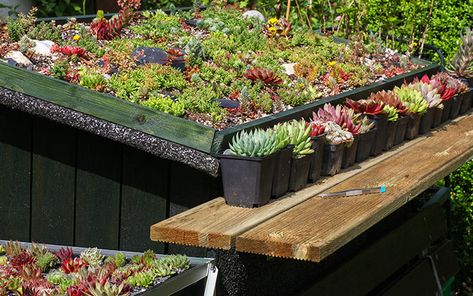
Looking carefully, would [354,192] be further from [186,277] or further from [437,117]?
[437,117]

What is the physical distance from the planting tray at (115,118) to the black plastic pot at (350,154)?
0.49 m

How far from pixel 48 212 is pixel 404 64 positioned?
7.91 ft

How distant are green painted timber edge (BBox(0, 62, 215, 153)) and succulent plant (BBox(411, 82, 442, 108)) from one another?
150cm

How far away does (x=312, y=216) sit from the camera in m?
3.02

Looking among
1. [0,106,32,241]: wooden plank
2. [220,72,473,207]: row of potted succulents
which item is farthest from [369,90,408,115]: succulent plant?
[0,106,32,241]: wooden plank

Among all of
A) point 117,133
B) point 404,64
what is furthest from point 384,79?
point 117,133

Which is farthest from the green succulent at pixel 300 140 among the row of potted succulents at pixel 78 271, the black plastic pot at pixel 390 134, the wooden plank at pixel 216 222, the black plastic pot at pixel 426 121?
the black plastic pot at pixel 426 121

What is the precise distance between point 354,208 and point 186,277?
0.60 meters

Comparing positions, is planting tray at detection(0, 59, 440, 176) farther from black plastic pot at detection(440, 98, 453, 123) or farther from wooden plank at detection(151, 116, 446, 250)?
black plastic pot at detection(440, 98, 453, 123)

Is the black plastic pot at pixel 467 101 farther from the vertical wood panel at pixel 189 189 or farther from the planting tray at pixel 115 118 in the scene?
the vertical wood panel at pixel 189 189

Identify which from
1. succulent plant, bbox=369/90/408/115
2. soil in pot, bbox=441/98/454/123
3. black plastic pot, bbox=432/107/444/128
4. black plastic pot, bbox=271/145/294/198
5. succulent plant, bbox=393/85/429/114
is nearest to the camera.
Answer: black plastic pot, bbox=271/145/294/198

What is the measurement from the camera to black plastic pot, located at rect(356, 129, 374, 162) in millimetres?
3796

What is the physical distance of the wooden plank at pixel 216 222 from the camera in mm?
2805

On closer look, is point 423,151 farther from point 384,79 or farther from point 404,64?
point 404,64
